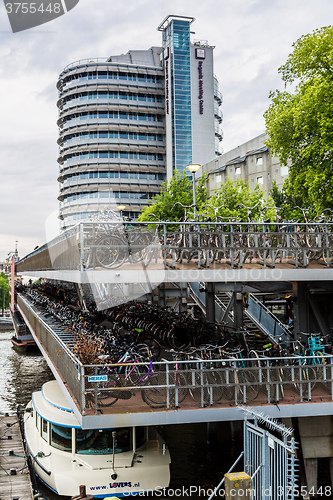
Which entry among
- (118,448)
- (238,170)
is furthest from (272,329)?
(238,170)

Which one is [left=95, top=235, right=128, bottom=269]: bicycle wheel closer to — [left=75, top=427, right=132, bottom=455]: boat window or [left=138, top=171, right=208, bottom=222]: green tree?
[left=75, top=427, right=132, bottom=455]: boat window

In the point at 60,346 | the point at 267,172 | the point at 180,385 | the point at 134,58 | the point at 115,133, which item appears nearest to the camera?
the point at 180,385

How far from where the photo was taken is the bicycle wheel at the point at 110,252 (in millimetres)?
12938

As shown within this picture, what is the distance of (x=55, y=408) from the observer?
14547 mm

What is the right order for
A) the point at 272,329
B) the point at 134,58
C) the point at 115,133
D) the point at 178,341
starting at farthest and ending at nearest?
the point at 134,58, the point at 115,133, the point at 272,329, the point at 178,341

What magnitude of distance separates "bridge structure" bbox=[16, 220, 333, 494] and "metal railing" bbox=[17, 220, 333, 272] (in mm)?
25

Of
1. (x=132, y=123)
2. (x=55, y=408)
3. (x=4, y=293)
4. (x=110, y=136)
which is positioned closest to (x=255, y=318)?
(x=55, y=408)

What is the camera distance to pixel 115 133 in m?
92.5

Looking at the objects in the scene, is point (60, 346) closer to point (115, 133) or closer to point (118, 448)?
point (118, 448)

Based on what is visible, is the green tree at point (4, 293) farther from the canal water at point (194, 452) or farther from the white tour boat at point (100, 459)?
the white tour boat at point (100, 459)

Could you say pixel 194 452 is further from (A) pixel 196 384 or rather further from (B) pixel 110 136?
(B) pixel 110 136

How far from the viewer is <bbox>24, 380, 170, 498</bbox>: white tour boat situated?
12.6 metres

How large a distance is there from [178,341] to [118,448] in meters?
5.26

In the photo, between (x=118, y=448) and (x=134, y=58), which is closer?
(x=118, y=448)
